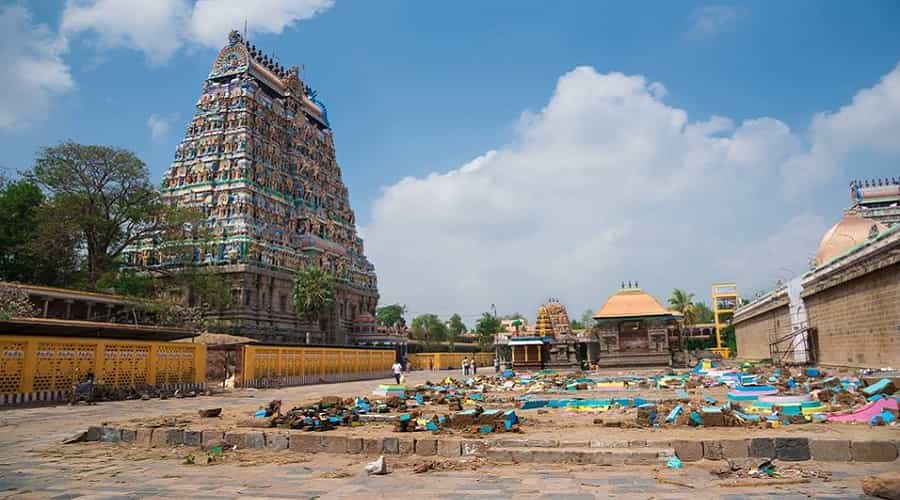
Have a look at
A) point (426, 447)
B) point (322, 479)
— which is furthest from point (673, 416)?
point (322, 479)

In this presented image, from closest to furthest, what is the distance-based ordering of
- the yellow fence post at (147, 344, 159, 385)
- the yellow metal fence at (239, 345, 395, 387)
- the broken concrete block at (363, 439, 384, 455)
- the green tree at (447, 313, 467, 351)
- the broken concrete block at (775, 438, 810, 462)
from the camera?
the broken concrete block at (775, 438, 810, 462), the broken concrete block at (363, 439, 384, 455), the yellow fence post at (147, 344, 159, 385), the yellow metal fence at (239, 345, 395, 387), the green tree at (447, 313, 467, 351)

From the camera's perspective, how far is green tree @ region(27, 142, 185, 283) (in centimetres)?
3628

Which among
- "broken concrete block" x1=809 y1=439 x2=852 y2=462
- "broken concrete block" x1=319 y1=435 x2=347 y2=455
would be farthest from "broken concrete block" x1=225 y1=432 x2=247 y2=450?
"broken concrete block" x1=809 y1=439 x2=852 y2=462

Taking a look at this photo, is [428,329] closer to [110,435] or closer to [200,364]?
[200,364]

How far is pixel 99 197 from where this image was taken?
124ft

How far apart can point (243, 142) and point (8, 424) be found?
140ft

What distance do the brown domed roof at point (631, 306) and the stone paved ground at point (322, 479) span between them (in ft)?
112

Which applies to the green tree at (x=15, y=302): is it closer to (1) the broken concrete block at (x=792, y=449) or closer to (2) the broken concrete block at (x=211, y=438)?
(2) the broken concrete block at (x=211, y=438)

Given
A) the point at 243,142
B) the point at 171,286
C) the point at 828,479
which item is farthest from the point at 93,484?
the point at 243,142

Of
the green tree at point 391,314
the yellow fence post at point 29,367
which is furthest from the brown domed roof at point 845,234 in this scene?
the green tree at point 391,314

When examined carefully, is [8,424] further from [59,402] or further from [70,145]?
[70,145]

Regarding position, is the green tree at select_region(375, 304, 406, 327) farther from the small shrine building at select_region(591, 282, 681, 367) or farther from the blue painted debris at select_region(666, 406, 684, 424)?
the blue painted debris at select_region(666, 406, 684, 424)

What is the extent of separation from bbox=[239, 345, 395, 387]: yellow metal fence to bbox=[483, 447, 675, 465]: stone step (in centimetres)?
2167

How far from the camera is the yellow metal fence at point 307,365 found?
27938 millimetres
